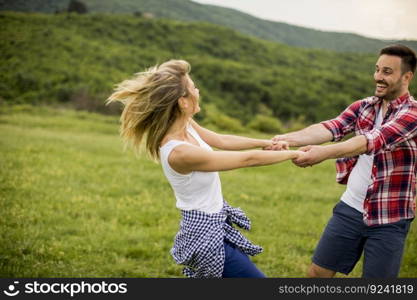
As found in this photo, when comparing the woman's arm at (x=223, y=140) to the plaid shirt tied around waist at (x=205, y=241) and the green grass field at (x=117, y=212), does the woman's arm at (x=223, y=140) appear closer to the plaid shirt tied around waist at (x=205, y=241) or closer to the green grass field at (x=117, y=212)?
the plaid shirt tied around waist at (x=205, y=241)

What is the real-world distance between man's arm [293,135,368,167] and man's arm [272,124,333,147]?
32cm

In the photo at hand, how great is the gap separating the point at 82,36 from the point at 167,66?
58.1 metres

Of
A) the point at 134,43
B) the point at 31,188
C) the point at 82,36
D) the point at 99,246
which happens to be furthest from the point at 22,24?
the point at 99,246

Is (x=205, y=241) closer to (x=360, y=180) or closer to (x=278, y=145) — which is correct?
(x=360, y=180)

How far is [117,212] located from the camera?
9633mm

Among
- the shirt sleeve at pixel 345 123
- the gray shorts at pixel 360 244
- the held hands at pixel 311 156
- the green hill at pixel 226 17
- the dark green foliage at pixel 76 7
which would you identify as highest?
the green hill at pixel 226 17

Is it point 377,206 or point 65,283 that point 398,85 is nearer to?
point 377,206

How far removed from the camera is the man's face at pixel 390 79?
A: 14.5ft

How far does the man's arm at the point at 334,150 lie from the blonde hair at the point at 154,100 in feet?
5.02

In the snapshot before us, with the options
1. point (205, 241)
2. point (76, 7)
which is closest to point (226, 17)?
point (76, 7)

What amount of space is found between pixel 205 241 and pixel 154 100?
1160 mm

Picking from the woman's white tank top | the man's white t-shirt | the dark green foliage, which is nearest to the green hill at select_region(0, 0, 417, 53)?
the dark green foliage

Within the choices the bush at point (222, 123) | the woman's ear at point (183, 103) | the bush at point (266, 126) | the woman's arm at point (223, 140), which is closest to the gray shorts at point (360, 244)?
the woman's arm at point (223, 140)

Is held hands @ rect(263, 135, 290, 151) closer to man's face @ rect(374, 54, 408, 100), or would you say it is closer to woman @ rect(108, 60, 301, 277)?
man's face @ rect(374, 54, 408, 100)
